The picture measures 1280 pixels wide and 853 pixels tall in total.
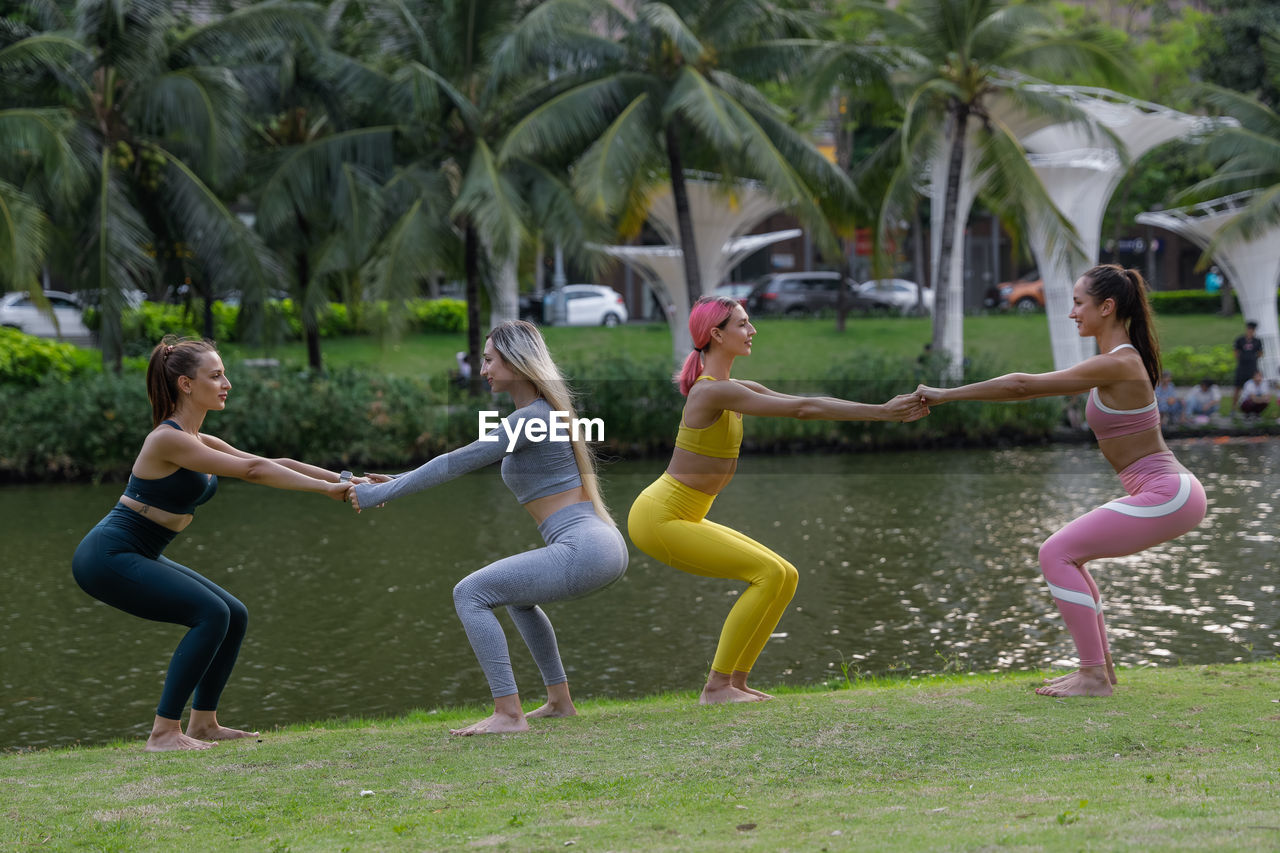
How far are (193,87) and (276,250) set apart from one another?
487 cm

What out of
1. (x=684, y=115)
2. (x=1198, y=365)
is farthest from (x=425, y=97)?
(x=1198, y=365)

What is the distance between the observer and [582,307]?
141 feet

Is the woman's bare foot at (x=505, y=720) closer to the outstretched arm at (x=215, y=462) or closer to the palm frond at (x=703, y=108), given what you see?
the outstretched arm at (x=215, y=462)

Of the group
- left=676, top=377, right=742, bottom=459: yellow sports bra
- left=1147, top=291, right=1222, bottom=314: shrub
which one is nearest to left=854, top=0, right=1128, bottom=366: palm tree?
left=676, top=377, right=742, bottom=459: yellow sports bra

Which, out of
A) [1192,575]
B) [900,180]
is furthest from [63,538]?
[900,180]

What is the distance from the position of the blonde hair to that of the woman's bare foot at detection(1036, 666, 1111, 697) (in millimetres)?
2244

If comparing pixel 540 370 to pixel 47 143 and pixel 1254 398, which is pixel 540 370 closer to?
pixel 47 143

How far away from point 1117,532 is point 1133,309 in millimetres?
1028

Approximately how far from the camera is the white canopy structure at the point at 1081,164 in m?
25.0

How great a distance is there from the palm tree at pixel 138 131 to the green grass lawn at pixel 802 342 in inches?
323

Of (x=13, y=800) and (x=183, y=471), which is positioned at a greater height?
(x=183, y=471)

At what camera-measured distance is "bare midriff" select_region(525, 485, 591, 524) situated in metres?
5.77

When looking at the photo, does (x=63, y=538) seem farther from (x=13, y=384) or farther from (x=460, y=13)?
(x=460, y=13)

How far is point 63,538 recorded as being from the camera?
1491cm
